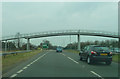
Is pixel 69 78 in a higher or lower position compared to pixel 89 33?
lower

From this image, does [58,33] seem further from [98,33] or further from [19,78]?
[19,78]

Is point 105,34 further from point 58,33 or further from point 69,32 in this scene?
point 58,33

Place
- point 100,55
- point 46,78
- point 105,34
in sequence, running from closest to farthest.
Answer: point 46,78 → point 100,55 → point 105,34

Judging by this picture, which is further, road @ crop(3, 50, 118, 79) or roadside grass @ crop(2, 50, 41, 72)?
roadside grass @ crop(2, 50, 41, 72)

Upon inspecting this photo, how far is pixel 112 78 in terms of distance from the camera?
8.36m

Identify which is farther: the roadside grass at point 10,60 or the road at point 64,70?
the roadside grass at point 10,60

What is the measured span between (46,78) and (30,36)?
52.0 metres

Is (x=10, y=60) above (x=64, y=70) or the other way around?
the other way around

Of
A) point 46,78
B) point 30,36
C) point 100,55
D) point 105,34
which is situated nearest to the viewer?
point 46,78

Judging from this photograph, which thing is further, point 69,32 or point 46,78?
point 69,32

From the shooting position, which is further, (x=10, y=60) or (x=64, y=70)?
(x=10, y=60)

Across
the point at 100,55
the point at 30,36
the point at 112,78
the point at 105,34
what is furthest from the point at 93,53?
the point at 30,36

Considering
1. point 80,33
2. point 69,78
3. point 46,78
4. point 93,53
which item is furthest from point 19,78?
point 80,33

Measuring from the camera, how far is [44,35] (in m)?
58.5
